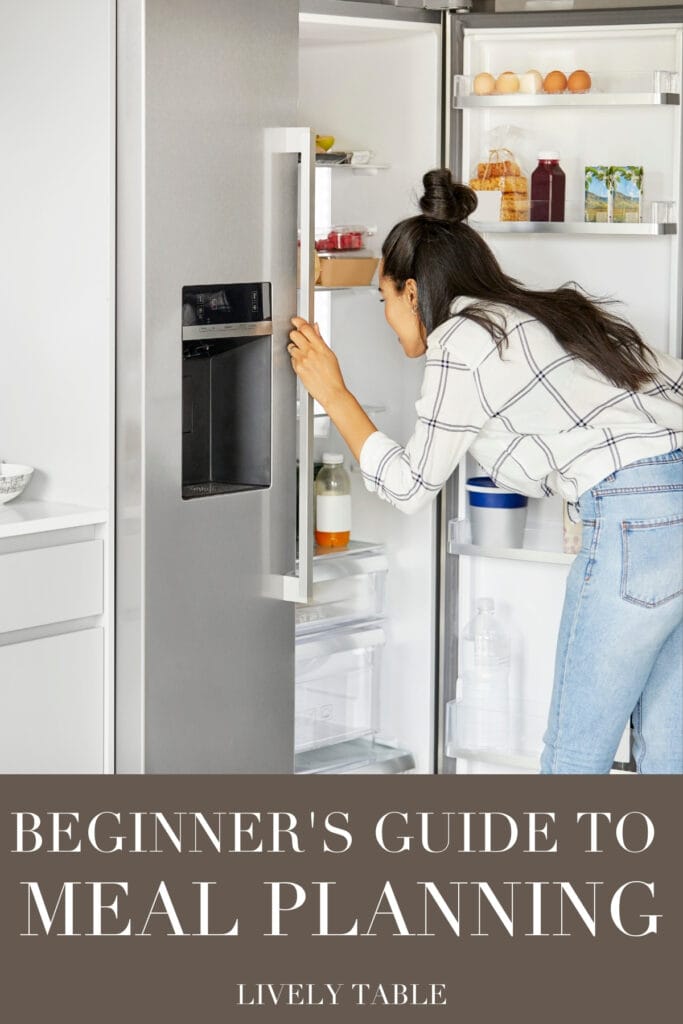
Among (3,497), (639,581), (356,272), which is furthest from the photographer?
(356,272)

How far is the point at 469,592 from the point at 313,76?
1.22 meters

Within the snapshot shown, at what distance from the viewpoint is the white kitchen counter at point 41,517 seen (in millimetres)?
2302

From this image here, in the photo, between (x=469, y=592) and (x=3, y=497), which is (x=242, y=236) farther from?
(x=469, y=592)

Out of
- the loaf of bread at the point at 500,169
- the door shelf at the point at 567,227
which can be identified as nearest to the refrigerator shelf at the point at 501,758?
the door shelf at the point at 567,227

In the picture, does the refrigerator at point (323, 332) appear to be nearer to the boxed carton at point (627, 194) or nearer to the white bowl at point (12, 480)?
the boxed carton at point (627, 194)

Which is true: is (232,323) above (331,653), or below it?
above

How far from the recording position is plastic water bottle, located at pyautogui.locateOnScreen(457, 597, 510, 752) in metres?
3.28

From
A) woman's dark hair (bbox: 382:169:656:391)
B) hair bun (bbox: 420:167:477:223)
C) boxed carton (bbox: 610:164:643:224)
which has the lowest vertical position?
woman's dark hair (bbox: 382:169:656:391)

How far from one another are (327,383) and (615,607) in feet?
2.05

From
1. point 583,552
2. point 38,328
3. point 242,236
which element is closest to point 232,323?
point 242,236

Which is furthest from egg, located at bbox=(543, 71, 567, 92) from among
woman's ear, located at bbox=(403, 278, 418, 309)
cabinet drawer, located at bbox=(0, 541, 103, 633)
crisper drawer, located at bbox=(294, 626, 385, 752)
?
cabinet drawer, located at bbox=(0, 541, 103, 633)

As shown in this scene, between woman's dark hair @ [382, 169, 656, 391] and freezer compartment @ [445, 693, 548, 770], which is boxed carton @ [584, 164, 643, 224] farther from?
freezer compartment @ [445, 693, 548, 770]

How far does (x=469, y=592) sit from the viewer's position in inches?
131

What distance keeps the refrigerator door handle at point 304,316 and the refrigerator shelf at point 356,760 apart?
75 centimetres
